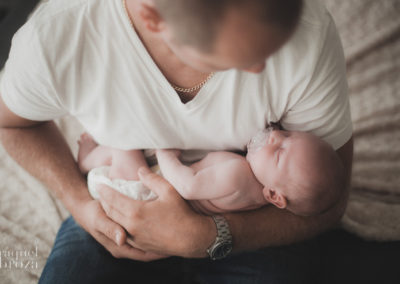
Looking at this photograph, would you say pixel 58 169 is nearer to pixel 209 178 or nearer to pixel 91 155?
pixel 91 155

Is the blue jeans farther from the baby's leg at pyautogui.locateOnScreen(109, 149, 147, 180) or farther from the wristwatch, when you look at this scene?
the baby's leg at pyautogui.locateOnScreen(109, 149, 147, 180)

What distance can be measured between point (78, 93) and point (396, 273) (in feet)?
4.01

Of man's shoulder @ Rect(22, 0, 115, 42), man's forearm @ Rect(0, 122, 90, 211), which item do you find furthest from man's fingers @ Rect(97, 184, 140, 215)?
man's shoulder @ Rect(22, 0, 115, 42)

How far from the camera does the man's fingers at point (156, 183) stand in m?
1.08

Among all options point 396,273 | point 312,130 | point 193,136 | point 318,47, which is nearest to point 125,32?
point 193,136

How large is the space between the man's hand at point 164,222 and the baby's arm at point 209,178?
1.7 inches

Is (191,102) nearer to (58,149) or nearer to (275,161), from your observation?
(275,161)

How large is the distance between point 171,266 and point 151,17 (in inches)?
36.9

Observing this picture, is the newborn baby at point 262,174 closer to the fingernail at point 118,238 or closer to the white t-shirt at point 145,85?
the white t-shirt at point 145,85

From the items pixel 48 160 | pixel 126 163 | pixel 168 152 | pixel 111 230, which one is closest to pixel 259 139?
pixel 168 152

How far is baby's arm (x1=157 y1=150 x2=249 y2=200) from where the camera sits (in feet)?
3.50

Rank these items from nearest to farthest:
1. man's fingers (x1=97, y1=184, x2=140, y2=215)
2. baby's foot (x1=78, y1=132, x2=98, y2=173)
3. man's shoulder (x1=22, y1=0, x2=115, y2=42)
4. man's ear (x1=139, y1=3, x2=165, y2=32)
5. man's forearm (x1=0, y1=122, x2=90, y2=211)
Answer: man's ear (x1=139, y1=3, x2=165, y2=32) → man's shoulder (x1=22, y1=0, x2=115, y2=42) → man's fingers (x1=97, y1=184, x2=140, y2=215) → man's forearm (x1=0, y1=122, x2=90, y2=211) → baby's foot (x1=78, y1=132, x2=98, y2=173)

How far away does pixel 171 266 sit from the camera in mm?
1274

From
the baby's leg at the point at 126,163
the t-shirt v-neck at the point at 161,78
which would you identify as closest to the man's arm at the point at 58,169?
the baby's leg at the point at 126,163
